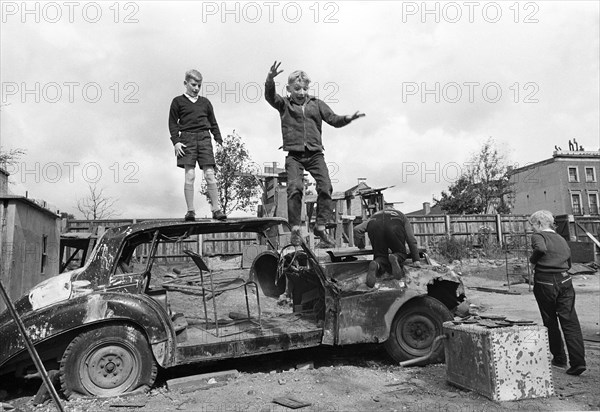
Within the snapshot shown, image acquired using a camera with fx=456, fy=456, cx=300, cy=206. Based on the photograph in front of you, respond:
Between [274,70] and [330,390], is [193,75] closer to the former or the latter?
[274,70]

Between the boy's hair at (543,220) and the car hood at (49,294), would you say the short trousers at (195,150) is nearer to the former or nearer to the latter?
the car hood at (49,294)

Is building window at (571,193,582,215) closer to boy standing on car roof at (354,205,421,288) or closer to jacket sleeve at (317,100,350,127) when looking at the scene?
boy standing on car roof at (354,205,421,288)

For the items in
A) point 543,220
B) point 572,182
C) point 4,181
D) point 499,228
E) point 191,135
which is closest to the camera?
point 543,220

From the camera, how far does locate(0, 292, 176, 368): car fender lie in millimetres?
4367

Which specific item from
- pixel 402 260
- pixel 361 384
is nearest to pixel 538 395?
pixel 361 384

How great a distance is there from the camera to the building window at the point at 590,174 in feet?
154

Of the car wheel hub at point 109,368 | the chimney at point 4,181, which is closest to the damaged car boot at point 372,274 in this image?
the car wheel hub at point 109,368

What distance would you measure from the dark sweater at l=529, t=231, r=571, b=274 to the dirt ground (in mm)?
1214

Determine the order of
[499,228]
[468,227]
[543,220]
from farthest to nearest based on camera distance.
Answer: [499,228]
[468,227]
[543,220]

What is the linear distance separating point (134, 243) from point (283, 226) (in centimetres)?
191

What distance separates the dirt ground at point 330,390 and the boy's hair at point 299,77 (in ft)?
11.8

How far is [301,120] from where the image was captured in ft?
19.4

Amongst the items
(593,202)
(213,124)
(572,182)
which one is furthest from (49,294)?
(593,202)

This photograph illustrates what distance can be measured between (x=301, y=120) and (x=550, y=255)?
3.51 meters
